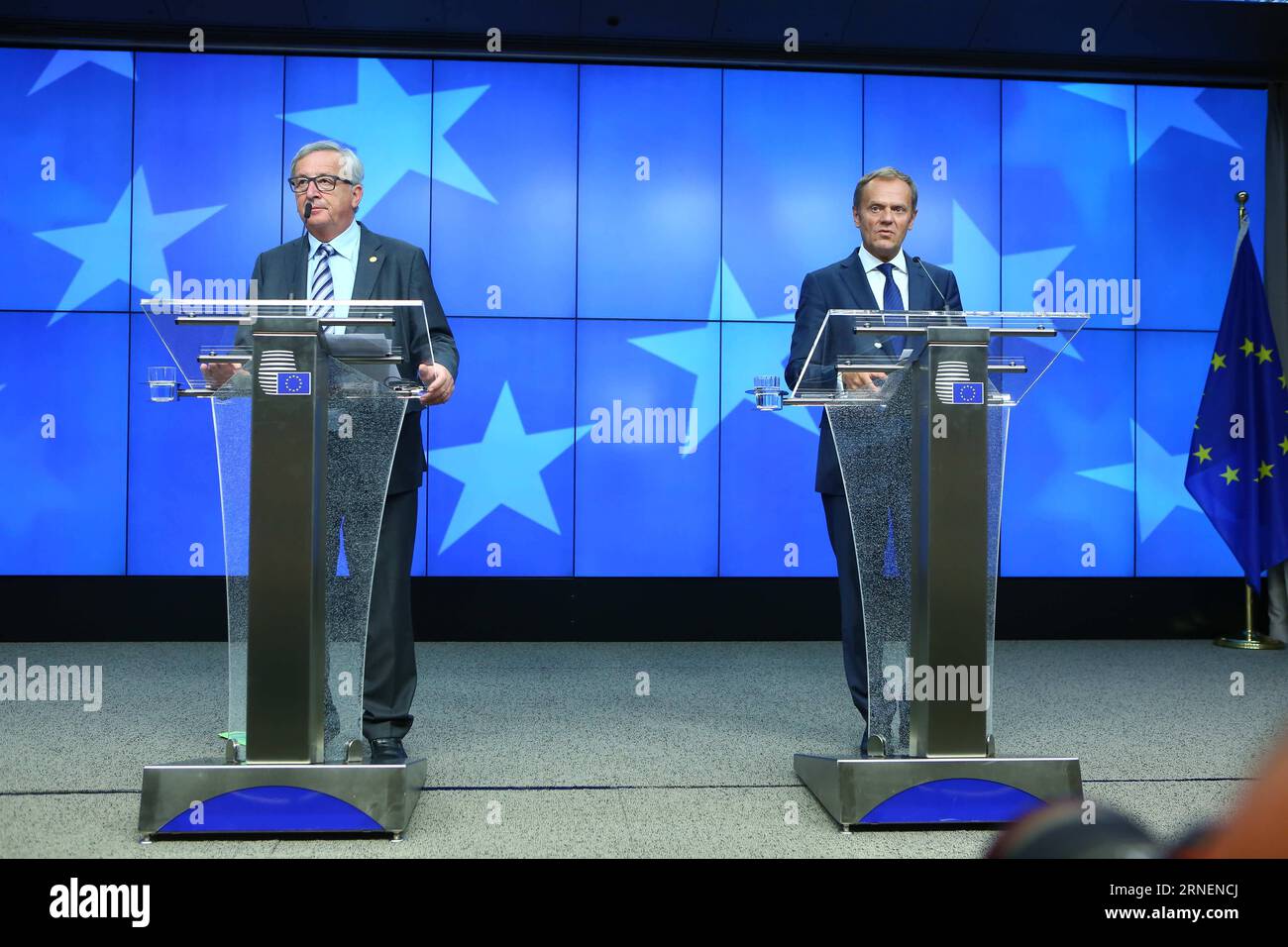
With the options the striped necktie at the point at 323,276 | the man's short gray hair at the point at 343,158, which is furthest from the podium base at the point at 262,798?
the man's short gray hair at the point at 343,158

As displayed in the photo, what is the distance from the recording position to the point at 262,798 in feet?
7.38

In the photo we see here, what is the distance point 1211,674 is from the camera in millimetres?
4605

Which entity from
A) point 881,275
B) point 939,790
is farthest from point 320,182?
point 939,790

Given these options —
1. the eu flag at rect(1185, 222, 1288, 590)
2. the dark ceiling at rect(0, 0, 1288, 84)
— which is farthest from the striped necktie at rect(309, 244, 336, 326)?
the eu flag at rect(1185, 222, 1288, 590)

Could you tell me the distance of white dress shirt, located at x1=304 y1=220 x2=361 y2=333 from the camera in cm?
284

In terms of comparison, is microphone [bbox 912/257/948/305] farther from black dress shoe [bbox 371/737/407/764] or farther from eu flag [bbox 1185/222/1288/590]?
eu flag [bbox 1185/222/1288/590]

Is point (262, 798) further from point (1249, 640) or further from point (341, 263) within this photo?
point (1249, 640)

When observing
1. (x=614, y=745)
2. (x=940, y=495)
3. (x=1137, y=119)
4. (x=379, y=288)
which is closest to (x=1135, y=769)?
(x=940, y=495)

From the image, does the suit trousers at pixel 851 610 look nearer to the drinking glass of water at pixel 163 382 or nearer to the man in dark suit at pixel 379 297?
the man in dark suit at pixel 379 297

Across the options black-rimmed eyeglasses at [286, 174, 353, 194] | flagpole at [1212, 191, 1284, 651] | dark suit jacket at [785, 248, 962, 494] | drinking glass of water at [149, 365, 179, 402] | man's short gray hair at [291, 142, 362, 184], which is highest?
man's short gray hair at [291, 142, 362, 184]

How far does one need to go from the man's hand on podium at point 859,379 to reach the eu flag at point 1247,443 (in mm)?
3642

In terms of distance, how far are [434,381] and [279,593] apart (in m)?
0.61

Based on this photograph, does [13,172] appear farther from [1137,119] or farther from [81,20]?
[1137,119]
